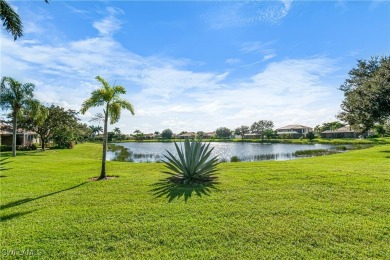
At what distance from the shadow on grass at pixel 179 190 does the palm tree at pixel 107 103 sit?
3.62 meters

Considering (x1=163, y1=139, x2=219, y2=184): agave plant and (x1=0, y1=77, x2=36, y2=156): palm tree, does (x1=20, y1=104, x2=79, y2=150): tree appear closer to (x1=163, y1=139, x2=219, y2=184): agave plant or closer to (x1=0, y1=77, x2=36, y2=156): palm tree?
(x1=0, y1=77, x2=36, y2=156): palm tree

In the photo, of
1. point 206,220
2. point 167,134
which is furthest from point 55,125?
point 167,134

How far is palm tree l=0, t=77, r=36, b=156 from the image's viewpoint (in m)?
23.5

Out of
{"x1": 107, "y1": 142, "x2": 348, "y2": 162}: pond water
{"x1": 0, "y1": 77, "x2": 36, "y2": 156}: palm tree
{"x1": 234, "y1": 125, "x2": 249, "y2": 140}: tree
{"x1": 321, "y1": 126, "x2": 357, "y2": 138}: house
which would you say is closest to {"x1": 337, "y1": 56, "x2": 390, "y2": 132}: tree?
{"x1": 107, "y1": 142, "x2": 348, "y2": 162}: pond water

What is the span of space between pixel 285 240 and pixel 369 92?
16.9 m

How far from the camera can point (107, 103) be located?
1117cm

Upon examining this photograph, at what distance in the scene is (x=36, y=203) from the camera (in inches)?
280

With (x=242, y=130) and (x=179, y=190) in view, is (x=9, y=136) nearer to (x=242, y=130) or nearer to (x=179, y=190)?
(x=179, y=190)

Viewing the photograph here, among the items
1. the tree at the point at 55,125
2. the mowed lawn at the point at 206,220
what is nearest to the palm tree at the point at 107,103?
the mowed lawn at the point at 206,220

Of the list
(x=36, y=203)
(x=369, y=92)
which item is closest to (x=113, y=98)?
(x=36, y=203)

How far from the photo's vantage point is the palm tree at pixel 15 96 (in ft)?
77.2

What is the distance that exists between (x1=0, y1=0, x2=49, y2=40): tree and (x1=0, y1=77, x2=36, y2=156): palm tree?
16176 mm

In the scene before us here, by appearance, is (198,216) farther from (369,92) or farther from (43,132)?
(43,132)

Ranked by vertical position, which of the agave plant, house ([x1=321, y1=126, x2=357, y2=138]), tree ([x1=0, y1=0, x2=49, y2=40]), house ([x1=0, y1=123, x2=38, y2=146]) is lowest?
the agave plant
